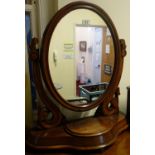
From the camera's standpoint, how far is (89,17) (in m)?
1.03

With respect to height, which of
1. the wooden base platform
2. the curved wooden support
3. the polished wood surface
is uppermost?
the curved wooden support

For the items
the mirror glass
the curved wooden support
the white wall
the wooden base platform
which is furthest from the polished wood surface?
the white wall

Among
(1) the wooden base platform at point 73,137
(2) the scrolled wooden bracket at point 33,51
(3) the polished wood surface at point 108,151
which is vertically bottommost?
(3) the polished wood surface at point 108,151

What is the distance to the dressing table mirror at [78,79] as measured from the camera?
0.93m

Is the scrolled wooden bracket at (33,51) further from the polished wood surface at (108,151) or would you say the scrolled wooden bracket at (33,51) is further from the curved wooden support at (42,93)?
the polished wood surface at (108,151)

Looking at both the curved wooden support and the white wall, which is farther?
the white wall

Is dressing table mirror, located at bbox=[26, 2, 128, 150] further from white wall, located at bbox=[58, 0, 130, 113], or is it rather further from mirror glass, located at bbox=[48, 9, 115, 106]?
white wall, located at bbox=[58, 0, 130, 113]

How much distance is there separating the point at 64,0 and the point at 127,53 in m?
0.50

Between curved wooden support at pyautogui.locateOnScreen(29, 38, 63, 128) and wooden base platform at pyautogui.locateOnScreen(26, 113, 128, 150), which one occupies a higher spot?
curved wooden support at pyautogui.locateOnScreen(29, 38, 63, 128)

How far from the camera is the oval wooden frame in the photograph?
930 millimetres

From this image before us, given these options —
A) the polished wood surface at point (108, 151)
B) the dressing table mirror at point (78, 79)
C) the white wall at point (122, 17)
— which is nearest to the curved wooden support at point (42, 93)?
the dressing table mirror at point (78, 79)

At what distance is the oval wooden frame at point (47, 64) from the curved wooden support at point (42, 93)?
0.03m
